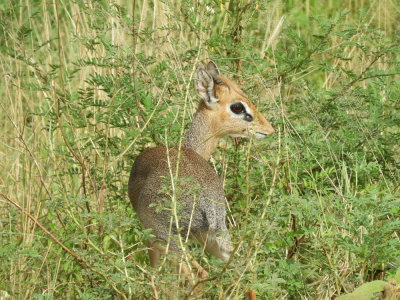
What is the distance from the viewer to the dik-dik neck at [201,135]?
14.0 feet

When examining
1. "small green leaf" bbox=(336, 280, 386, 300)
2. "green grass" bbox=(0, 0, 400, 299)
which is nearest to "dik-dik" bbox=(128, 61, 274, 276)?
"green grass" bbox=(0, 0, 400, 299)

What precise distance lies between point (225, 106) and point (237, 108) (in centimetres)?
8

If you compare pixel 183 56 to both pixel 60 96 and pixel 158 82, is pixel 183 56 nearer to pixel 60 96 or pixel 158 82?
pixel 158 82

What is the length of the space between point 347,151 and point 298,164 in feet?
1.43

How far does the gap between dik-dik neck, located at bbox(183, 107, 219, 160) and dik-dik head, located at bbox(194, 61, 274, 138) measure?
0.03 m

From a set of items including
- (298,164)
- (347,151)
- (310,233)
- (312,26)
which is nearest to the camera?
(310,233)

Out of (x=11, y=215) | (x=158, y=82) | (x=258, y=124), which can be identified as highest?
(x=158, y=82)

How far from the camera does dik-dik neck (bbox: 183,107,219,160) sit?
4273mm

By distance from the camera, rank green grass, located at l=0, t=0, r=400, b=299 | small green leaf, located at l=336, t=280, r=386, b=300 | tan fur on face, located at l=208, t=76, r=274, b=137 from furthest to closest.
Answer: tan fur on face, located at l=208, t=76, r=274, b=137 < green grass, located at l=0, t=0, r=400, b=299 < small green leaf, located at l=336, t=280, r=386, b=300

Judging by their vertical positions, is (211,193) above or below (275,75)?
below

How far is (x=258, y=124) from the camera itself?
423 cm

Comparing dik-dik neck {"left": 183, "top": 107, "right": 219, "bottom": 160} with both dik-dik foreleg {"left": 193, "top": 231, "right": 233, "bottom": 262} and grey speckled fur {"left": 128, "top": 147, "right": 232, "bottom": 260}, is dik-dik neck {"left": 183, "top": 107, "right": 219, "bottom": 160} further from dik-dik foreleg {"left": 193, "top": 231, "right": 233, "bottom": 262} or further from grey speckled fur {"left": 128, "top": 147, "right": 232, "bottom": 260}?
dik-dik foreleg {"left": 193, "top": 231, "right": 233, "bottom": 262}

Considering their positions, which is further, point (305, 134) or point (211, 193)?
point (305, 134)

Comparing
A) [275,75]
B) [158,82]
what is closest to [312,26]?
[275,75]
